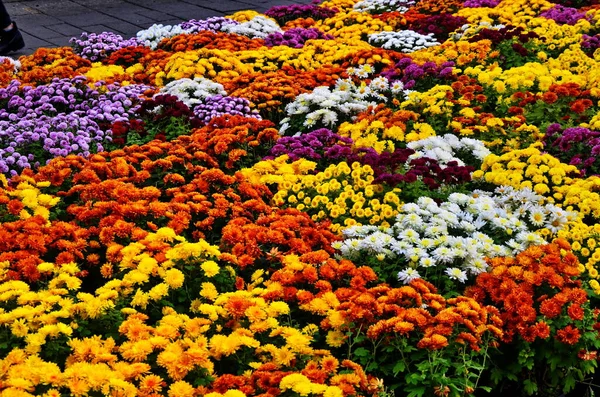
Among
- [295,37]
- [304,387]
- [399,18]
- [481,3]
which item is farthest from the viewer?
[481,3]

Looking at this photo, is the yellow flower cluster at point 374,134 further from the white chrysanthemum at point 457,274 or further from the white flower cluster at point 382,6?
the white flower cluster at point 382,6

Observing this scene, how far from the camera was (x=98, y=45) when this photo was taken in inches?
308

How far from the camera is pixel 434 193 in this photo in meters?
4.42

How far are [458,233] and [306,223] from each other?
0.86 metres

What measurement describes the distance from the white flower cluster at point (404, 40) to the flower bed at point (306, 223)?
533mm

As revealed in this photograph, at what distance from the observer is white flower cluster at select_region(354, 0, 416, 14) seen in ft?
31.4

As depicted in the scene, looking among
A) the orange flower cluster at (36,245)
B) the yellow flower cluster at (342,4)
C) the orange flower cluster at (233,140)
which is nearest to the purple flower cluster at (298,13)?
the yellow flower cluster at (342,4)

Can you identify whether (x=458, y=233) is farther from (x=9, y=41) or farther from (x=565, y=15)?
(x=9, y=41)

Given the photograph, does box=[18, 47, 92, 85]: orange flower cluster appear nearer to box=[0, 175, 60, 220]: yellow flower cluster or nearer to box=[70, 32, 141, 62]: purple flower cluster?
box=[70, 32, 141, 62]: purple flower cluster

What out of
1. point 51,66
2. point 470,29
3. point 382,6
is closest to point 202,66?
point 51,66

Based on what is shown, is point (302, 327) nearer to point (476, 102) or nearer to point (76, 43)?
point (476, 102)

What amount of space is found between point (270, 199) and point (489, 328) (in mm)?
1828

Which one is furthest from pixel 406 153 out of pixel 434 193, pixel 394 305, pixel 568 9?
pixel 568 9

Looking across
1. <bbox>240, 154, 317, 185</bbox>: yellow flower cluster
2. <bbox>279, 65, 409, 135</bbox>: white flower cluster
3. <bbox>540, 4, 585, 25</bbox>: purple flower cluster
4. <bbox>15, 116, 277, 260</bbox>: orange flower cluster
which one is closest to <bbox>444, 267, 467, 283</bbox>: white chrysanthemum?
<bbox>15, 116, 277, 260</bbox>: orange flower cluster
